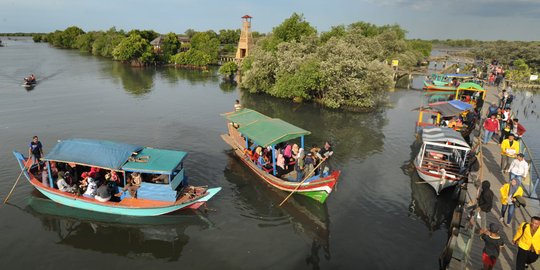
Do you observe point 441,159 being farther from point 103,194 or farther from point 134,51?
point 134,51

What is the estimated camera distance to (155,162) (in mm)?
17359

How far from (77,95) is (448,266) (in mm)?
52504

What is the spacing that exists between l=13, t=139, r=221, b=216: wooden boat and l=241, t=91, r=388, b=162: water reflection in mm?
13854

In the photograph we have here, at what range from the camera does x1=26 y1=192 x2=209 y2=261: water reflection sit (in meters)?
15.4

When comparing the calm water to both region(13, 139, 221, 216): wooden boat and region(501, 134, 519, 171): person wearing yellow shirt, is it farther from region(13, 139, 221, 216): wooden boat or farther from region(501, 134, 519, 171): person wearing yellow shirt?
region(501, 134, 519, 171): person wearing yellow shirt

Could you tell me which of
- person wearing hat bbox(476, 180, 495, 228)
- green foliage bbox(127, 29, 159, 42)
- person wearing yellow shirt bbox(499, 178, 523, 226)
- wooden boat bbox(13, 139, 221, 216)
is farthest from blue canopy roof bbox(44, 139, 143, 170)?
green foliage bbox(127, 29, 159, 42)

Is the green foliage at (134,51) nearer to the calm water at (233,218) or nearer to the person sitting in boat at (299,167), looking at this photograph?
the calm water at (233,218)

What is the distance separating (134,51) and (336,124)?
72331 millimetres

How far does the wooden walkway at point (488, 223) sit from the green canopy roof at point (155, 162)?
13.3 metres

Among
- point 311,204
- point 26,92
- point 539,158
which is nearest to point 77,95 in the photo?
point 26,92

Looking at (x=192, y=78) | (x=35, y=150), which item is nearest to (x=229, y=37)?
(x=192, y=78)

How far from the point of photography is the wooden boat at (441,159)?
65.6ft

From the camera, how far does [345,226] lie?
17453 millimetres

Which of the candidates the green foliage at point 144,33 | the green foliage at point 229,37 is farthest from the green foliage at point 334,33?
the green foliage at point 229,37
